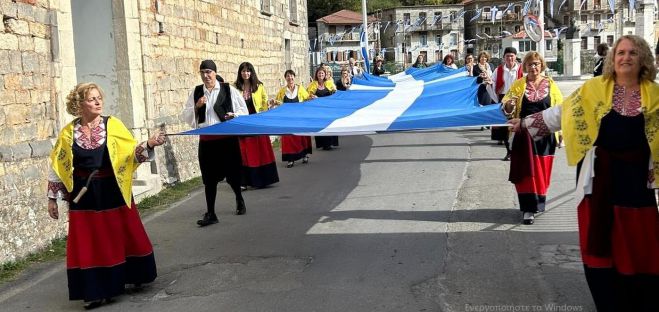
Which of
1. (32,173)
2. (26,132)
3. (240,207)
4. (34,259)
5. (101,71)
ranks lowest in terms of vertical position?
(34,259)

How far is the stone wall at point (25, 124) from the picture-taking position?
6211mm

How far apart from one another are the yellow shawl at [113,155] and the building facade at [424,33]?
79.7 metres

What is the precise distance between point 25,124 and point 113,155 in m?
2.53

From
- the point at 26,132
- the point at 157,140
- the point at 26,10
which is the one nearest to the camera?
the point at 157,140

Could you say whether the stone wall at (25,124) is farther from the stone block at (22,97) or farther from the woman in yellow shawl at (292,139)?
the woman in yellow shawl at (292,139)

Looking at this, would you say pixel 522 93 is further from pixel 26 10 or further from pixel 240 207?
pixel 26 10

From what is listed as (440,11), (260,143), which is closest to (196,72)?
(260,143)

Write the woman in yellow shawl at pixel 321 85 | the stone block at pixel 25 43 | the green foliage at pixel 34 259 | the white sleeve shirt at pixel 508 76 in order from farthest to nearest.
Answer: the woman in yellow shawl at pixel 321 85, the white sleeve shirt at pixel 508 76, the stone block at pixel 25 43, the green foliage at pixel 34 259

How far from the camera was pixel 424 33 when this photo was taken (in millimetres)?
86062

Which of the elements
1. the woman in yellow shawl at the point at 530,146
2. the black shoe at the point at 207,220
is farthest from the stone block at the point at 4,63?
the woman in yellow shawl at the point at 530,146

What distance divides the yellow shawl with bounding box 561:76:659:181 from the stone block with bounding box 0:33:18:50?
5.19 meters

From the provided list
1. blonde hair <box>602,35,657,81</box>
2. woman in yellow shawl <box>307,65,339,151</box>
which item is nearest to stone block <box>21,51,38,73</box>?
blonde hair <box>602,35,657,81</box>

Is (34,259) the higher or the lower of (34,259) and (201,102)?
the lower

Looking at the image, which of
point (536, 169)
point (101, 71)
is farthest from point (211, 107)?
point (536, 169)
